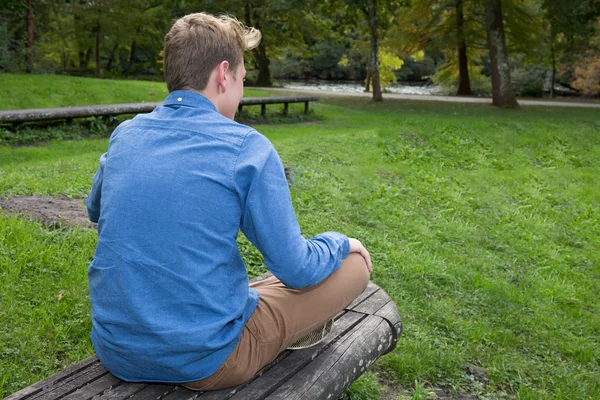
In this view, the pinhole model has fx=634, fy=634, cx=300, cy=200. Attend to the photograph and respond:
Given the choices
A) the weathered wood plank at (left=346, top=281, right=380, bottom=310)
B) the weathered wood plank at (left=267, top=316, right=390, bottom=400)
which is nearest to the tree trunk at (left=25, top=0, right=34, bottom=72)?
the weathered wood plank at (left=346, top=281, right=380, bottom=310)

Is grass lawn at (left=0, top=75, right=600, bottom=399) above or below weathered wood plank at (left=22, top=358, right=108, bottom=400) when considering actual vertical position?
below

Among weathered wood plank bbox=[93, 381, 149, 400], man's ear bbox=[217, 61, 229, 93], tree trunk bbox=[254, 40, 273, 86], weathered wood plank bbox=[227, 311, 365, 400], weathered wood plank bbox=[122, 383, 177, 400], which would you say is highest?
tree trunk bbox=[254, 40, 273, 86]

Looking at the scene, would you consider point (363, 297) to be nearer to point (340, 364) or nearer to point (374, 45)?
point (340, 364)

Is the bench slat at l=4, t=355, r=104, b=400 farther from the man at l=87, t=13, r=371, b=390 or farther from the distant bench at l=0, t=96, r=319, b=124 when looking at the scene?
the distant bench at l=0, t=96, r=319, b=124

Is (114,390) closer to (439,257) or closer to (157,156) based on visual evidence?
A: (157,156)

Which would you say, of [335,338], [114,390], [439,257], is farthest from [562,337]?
[114,390]

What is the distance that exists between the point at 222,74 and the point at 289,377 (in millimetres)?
1147

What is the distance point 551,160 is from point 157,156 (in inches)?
433

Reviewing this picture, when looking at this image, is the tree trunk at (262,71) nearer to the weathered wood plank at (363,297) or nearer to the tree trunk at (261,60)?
the tree trunk at (261,60)

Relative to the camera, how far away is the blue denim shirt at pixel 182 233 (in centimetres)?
202

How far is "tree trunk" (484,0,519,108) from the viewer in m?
19.2

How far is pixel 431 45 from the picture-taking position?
1042 inches

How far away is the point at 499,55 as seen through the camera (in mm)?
19312

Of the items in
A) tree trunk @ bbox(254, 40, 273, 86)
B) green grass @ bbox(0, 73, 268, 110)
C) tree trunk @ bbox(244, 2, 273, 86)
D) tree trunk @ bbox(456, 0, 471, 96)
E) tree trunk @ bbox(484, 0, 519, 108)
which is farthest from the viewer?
tree trunk @ bbox(254, 40, 273, 86)
